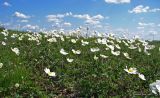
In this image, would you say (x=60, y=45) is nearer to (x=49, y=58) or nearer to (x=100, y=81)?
(x=49, y=58)

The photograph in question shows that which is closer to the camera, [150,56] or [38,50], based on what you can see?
[38,50]

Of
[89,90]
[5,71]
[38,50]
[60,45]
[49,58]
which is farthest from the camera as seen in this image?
[60,45]

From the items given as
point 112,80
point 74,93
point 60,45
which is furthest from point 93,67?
point 60,45

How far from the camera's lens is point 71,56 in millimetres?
12164

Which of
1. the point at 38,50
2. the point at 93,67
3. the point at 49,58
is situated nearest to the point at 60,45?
the point at 38,50

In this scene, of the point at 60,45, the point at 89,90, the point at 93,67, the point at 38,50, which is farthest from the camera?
the point at 60,45

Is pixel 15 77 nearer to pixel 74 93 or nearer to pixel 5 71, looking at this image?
pixel 5 71

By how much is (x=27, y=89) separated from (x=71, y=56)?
3.83 meters

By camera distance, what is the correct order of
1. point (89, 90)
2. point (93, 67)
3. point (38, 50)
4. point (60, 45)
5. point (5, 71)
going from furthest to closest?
point (60, 45) < point (38, 50) < point (93, 67) < point (5, 71) < point (89, 90)

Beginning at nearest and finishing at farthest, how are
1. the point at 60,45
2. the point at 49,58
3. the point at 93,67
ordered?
the point at 93,67, the point at 49,58, the point at 60,45

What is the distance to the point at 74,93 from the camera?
28.2ft

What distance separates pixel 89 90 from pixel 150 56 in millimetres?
6356

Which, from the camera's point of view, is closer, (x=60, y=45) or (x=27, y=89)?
(x=27, y=89)

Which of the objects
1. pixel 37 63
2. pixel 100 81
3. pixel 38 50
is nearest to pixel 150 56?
pixel 38 50
